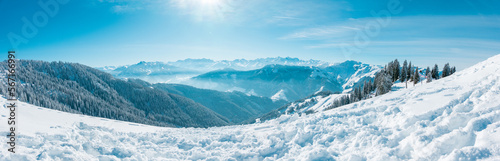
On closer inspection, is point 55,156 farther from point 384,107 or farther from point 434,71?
point 434,71

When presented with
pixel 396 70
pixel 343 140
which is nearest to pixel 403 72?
pixel 396 70

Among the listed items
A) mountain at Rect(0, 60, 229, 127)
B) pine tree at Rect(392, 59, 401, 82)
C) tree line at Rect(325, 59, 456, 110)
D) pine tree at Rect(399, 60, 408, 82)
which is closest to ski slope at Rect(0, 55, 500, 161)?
tree line at Rect(325, 59, 456, 110)

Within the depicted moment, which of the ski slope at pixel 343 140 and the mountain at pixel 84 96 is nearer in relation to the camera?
the ski slope at pixel 343 140

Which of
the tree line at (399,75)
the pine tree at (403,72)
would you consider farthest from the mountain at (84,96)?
the pine tree at (403,72)

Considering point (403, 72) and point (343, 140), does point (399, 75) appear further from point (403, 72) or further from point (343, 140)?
point (343, 140)

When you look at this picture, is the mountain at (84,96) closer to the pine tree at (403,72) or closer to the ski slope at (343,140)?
the ski slope at (343,140)

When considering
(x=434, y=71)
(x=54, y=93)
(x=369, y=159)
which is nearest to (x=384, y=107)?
(x=369, y=159)

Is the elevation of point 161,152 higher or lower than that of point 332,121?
lower

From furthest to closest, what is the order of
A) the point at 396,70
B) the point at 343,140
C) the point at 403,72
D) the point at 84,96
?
the point at 84,96, the point at 396,70, the point at 403,72, the point at 343,140
